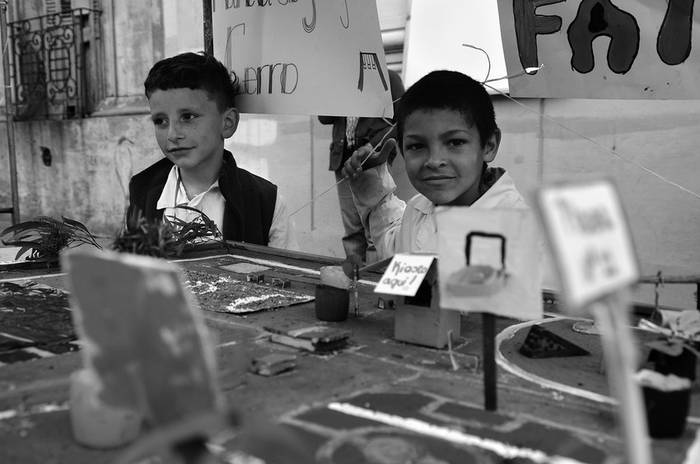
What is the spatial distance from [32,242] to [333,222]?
3828mm

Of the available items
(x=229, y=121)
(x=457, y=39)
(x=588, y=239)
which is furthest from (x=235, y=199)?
(x=588, y=239)

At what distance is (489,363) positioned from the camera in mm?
1164

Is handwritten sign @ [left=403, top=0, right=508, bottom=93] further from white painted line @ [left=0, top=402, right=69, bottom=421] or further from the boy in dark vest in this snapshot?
white painted line @ [left=0, top=402, right=69, bottom=421]

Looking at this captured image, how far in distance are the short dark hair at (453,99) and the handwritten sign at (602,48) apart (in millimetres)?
349

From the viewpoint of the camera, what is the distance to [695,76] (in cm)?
221

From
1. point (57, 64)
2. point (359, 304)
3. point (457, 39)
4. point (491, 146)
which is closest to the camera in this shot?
point (359, 304)

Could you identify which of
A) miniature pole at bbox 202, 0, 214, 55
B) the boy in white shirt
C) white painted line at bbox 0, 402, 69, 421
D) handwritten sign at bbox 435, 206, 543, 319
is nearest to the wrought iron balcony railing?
miniature pole at bbox 202, 0, 214, 55

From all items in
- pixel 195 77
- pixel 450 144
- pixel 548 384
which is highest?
pixel 195 77

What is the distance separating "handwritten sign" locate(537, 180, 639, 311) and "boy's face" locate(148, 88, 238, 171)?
8.06 feet

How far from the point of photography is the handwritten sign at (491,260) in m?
1.11

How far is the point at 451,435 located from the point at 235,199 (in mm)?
2228

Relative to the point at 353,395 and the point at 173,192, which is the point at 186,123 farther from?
the point at 353,395

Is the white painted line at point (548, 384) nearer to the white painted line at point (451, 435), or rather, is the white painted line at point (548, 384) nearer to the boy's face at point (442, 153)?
the white painted line at point (451, 435)

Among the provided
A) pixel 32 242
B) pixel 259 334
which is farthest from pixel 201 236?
pixel 259 334
